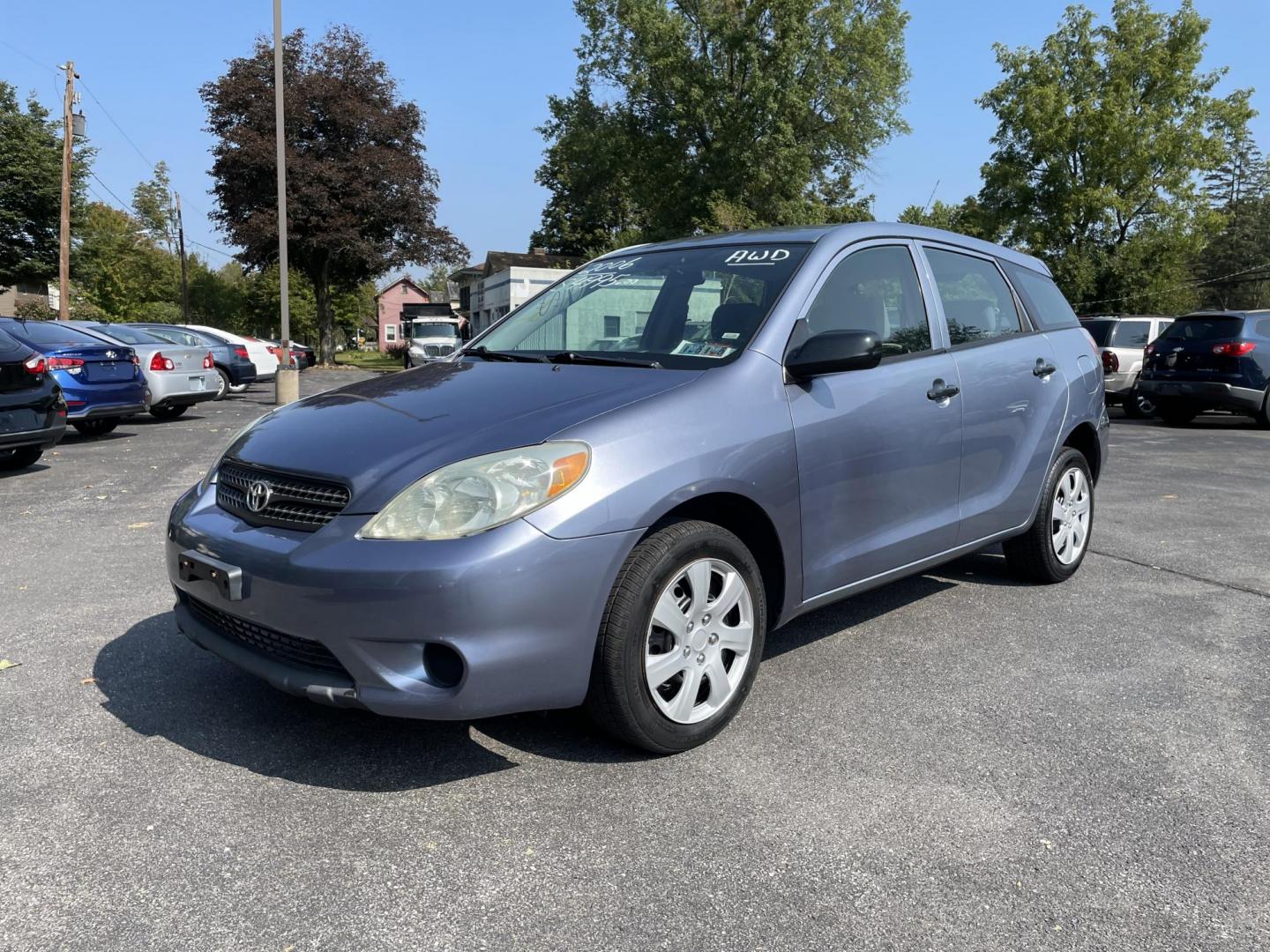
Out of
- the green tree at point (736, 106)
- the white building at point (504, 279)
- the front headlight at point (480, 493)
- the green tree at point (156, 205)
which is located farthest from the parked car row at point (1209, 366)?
the green tree at point (156, 205)

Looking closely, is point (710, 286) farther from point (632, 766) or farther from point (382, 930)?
point (382, 930)

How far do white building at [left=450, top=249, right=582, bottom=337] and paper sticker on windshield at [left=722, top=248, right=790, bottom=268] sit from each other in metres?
10.3

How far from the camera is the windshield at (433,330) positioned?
35781 millimetres

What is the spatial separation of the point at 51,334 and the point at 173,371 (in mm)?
2239

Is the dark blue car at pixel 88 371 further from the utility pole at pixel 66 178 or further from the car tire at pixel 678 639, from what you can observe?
the utility pole at pixel 66 178

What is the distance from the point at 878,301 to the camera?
4.11 m

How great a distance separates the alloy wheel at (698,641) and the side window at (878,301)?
3.60ft

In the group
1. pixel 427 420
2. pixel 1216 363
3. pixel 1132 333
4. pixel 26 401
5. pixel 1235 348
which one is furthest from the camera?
pixel 1132 333

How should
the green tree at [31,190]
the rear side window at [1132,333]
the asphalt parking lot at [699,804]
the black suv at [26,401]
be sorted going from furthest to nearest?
1. the green tree at [31,190]
2. the rear side window at [1132,333]
3. the black suv at [26,401]
4. the asphalt parking lot at [699,804]

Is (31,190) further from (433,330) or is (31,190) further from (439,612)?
(439,612)

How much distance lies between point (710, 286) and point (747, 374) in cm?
69

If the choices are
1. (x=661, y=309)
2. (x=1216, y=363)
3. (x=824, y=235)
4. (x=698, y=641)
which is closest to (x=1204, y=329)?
(x=1216, y=363)

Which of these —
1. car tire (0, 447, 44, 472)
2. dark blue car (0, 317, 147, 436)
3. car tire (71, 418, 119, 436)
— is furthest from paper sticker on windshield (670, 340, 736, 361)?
car tire (71, 418, 119, 436)

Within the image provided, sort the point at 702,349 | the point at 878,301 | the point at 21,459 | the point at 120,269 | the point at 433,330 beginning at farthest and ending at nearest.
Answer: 1. the point at 120,269
2. the point at 433,330
3. the point at 21,459
4. the point at 878,301
5. the point at 702,349
